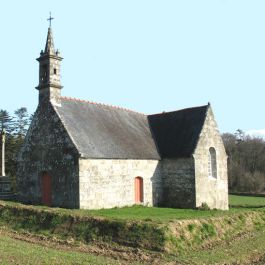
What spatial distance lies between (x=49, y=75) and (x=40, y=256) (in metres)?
15.2

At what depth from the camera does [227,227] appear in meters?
20.4

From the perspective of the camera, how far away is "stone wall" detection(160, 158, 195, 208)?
27.4 m

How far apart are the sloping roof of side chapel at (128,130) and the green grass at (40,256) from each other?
8619 millimetres

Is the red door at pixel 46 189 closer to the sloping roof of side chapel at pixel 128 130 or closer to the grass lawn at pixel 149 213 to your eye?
the sloping roof of side chapel at pixel 128 130

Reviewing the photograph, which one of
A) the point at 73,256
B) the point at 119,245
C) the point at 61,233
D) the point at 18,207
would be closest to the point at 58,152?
the point at 18,207

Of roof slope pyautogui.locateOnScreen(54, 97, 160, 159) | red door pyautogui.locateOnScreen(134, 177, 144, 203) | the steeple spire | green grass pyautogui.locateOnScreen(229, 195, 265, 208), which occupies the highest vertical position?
the steeple spire

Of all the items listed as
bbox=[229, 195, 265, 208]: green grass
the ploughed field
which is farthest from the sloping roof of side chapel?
bbox=[229, 195, 265, 208]: green grass

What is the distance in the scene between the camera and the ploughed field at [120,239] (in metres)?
A: 14.5

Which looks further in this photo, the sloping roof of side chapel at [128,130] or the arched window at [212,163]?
the arched window at [212,163]

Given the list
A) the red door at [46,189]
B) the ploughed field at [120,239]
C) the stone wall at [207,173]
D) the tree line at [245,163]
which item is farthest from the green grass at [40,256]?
the tree line at [245,163]

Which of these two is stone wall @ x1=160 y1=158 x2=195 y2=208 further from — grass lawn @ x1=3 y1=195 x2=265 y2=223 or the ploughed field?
the ploughed field

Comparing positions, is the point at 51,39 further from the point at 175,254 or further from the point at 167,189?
the point at 175,254

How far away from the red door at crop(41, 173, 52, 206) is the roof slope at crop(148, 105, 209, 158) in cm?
880

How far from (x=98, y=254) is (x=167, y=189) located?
47.1 feet
